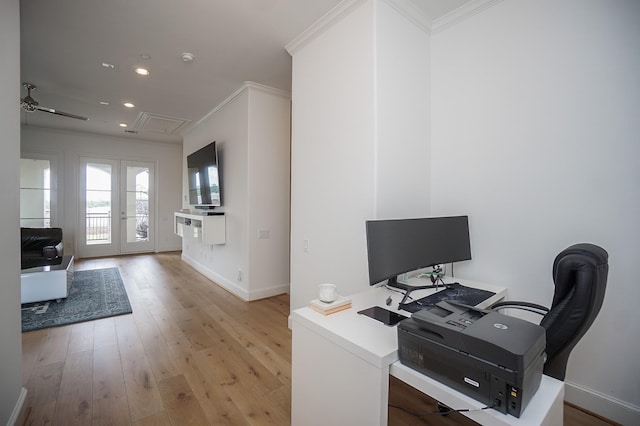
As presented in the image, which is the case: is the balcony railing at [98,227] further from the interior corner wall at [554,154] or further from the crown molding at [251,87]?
the interior corner wall at [554,154]

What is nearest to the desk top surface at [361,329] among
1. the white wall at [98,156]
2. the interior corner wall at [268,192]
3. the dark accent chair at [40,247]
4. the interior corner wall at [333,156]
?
the interior corner wall at [333,156]

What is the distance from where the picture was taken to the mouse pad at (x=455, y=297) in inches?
65.5

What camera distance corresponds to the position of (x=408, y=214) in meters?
2.35

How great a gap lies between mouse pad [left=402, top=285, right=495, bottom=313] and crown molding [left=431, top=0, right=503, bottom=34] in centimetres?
215

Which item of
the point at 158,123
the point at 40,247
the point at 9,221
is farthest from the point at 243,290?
the point at 158,123

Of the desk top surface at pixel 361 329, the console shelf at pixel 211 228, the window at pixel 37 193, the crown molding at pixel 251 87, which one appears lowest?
the desk top surface at pixel 361 329

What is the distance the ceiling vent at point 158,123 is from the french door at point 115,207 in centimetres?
142

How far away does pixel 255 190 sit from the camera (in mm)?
3826

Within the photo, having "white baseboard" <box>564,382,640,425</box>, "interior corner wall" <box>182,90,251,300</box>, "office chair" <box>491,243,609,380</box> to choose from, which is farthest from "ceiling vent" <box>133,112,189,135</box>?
"white baseboard" <box>564,382,640,425</box>

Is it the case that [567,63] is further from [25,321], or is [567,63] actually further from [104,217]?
[104,217]

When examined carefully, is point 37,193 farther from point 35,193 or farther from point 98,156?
point 98,156

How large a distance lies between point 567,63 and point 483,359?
→ 79.5 inches

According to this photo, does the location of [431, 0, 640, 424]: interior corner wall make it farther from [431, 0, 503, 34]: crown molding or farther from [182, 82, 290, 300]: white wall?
[182, 82, 290, 300]: white wall

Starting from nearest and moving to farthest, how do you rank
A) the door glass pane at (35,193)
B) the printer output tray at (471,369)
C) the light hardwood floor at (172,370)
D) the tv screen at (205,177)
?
the printer output tray at (471,369)
the light hardwood floor at (172,370)
the tv screen at (205,177)
the door glass pane at (35,193)
